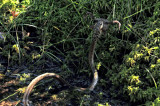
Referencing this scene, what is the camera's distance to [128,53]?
81.8 inches

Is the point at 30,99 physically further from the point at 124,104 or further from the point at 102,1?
the point at 102,1

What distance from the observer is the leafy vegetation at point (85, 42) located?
1.85 meters

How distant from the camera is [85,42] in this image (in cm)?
225

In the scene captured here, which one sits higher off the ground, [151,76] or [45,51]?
[45,51]

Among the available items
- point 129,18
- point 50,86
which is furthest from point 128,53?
point 50,86

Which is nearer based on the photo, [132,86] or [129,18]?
[132,86]

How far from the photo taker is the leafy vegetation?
6.06 feet

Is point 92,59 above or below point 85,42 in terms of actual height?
below

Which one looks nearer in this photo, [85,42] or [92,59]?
[92,59]

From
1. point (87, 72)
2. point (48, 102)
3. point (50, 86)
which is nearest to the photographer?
point (48, 102)

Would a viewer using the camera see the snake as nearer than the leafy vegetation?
Yes

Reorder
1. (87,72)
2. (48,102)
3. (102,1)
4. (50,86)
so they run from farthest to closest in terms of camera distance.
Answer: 1. (102,1)
2. (87,72)
3. (50,86)
4. (48,102)

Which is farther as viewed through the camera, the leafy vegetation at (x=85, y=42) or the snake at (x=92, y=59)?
the leafy vegetation at (x=85, y=42)

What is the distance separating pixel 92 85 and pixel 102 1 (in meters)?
1.04
